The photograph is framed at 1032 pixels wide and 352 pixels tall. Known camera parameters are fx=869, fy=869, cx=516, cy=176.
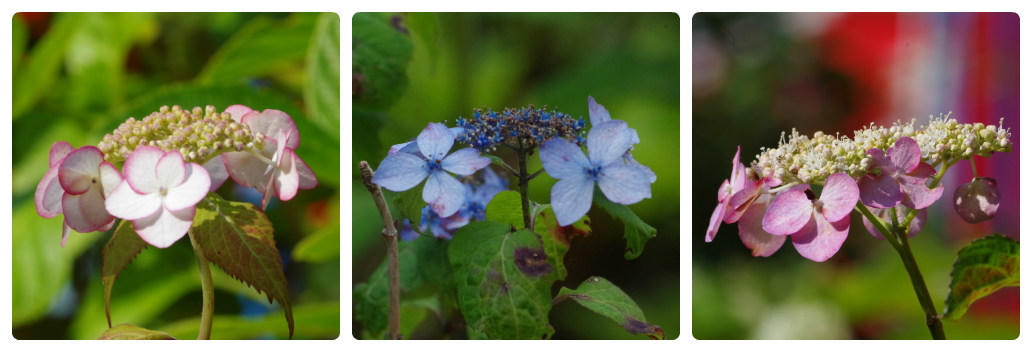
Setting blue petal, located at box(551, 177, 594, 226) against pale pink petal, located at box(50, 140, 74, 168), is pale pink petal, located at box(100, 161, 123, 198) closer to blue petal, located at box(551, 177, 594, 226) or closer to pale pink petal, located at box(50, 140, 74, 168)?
pale pink petal, located at box(50, 140, 74, 168)

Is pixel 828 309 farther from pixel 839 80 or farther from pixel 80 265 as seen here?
pixel 80 265

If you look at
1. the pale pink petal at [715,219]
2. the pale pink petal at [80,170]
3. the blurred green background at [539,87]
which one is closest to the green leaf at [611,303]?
the blurred green background at [539,87]

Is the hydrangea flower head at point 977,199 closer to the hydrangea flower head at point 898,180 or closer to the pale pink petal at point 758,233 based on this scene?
the hydrangea flower head at point 898,180

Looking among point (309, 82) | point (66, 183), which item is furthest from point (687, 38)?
point (66, 183)

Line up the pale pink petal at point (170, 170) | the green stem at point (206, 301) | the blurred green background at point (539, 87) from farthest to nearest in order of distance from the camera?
the blurred green background at point (539, 87) → the green stem at point (206, 301) → the pale pink petal at point (170, 170)

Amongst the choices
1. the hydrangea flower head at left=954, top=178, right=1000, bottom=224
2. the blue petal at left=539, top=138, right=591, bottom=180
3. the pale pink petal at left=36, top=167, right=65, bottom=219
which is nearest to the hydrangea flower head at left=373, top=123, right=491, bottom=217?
the blue petal at left=539, top=138, right=591, bottom=180
